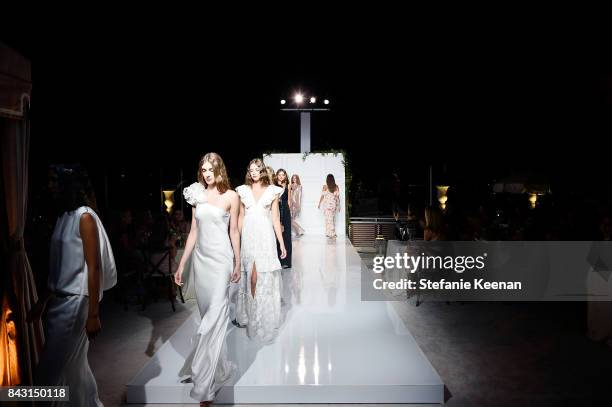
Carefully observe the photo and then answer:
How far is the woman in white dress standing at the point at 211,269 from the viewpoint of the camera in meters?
3.09

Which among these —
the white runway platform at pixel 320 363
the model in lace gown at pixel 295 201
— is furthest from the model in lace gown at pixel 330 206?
the white runway platform at pixel 320 363

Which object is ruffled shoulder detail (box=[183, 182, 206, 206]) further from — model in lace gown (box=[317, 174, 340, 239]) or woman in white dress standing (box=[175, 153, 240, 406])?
model in lace gown (box=[317, 174, 340, 239])

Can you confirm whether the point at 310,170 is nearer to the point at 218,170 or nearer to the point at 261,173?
the point at 261,173

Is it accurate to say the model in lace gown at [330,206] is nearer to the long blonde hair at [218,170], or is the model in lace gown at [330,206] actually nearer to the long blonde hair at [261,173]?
the long blonde hair at [261,173]

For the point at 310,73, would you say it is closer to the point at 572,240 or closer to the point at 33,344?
the point at 572,240

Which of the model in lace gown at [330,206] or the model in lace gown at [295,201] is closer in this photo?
the model in lace gown at [295,201]

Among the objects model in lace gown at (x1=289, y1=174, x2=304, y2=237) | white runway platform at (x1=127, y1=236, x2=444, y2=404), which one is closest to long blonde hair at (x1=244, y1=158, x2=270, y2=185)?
white runway platform at (x1=127, y1=236, x2=444, y2=404)

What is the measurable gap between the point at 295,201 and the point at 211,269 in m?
8.09

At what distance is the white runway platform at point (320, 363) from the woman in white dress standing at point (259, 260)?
6.9 inches

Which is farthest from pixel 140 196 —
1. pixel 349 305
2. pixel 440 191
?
pixel 349 305

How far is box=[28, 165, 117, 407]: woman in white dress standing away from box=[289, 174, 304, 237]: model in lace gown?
27.0 ft

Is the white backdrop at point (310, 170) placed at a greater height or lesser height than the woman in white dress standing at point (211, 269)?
greater

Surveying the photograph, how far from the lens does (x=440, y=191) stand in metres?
16.6

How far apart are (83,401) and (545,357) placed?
12.5ft
